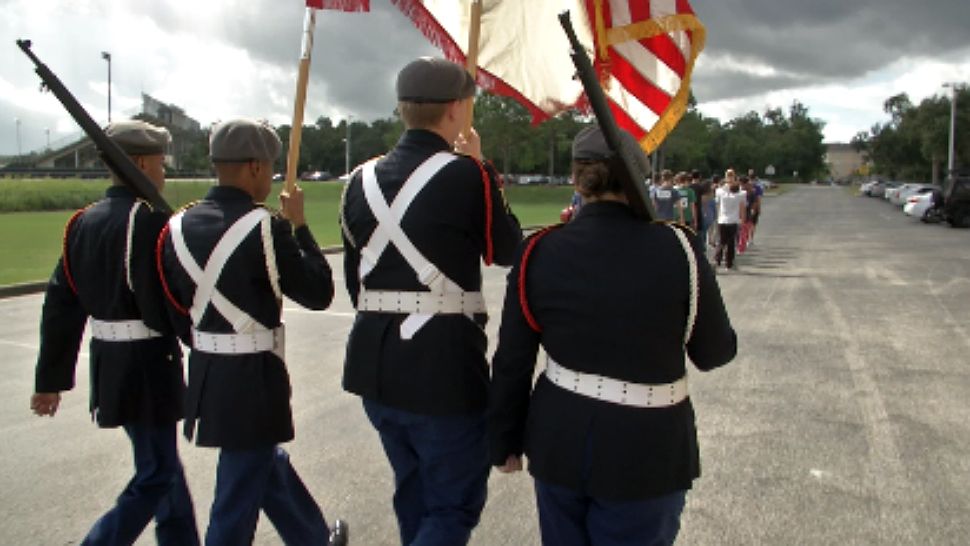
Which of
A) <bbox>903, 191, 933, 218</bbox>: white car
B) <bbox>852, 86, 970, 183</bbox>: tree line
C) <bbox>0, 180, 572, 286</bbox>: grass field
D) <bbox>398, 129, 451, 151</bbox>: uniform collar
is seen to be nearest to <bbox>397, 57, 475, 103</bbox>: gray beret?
<bbox>398, 129, 451, 151</bbox>: uniform collar

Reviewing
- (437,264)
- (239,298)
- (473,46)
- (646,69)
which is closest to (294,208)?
(239,298)

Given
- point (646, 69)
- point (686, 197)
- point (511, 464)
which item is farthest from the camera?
point (686, 197)

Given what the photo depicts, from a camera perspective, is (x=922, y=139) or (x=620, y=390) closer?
(x=620, y=390)

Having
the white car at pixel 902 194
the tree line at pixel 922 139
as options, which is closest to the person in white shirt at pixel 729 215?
the tree line at pixel 922 139

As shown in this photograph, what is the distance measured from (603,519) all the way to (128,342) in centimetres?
192

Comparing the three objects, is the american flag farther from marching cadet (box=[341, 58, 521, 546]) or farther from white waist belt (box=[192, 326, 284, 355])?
white waist belt (box=[192, 326, 284, 355])

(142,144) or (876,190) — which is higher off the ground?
(876,190)

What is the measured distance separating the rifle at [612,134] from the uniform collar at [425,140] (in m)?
0.64

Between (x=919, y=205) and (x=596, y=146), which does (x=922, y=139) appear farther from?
(x=596, y=146)

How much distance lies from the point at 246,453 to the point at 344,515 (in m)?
1.23

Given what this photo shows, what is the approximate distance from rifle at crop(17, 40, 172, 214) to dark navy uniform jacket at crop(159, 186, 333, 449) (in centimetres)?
29

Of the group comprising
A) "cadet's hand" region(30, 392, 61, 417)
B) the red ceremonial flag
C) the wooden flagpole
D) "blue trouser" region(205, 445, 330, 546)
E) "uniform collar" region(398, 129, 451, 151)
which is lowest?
"blue trouser" region(205, 445, 330, 546)

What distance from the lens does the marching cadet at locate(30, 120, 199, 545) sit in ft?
10.2

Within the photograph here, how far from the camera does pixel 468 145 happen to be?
2.94 metres
